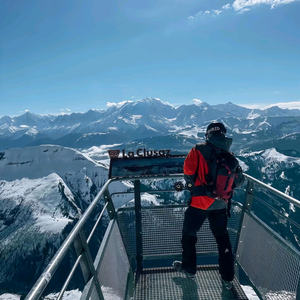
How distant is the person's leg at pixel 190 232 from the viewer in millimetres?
4678

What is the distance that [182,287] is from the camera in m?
5.45

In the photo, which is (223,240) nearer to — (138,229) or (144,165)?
(138,229)

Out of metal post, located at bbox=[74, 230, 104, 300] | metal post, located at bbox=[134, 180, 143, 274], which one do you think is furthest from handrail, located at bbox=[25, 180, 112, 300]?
metal post, located at bbox=[134, 180, 143, 274]

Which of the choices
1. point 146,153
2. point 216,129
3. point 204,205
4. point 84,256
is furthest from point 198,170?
point 84,256

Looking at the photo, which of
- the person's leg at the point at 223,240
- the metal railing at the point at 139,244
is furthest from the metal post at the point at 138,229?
the person's leg at the point at 223,240

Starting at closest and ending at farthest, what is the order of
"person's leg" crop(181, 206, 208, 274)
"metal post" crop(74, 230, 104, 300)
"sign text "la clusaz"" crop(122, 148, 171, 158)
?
"metal post" crop(74, 230, 104, 300)
"person's leg" crop(181, 206, 208, 274)
"sign text "la clusaz"" crop(122, 148, 171, 158)

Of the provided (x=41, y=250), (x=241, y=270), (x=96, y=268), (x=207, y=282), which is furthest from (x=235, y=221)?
(x=41, y=250)

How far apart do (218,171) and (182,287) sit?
3289 millimetres

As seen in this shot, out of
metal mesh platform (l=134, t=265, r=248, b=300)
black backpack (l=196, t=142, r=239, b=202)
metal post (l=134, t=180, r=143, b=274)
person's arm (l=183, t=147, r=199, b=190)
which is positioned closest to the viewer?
black backpack (l=196, t=142, r=239, b=202)

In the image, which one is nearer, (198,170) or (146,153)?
(198,170)

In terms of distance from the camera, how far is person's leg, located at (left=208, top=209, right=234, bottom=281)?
4.76 meters

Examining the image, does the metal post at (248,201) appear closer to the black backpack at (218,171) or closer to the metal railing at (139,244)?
the metal railing at (139,244)

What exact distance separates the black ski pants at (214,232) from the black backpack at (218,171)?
55 centimetres

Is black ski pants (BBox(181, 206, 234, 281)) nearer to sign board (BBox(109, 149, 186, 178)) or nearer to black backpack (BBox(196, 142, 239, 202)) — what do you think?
black backpack (BBox(196, 142, 239, 202))
